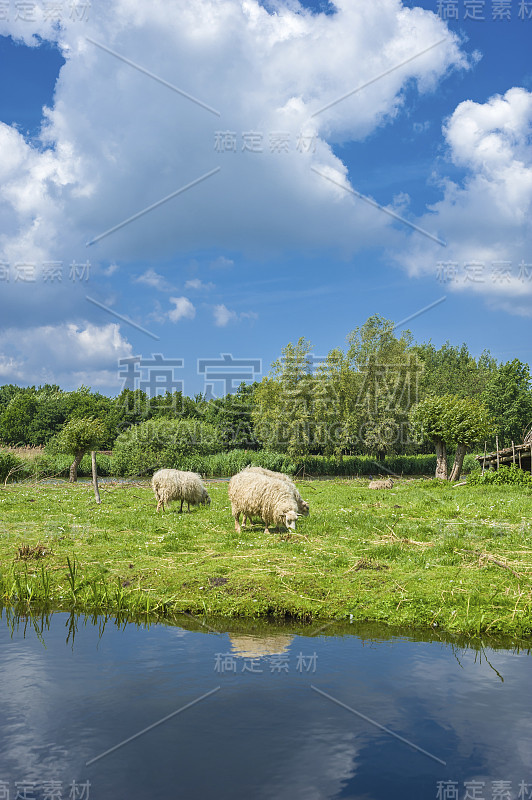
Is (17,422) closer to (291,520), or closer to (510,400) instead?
(510,400)

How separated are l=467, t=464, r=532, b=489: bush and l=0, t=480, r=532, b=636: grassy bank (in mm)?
12027

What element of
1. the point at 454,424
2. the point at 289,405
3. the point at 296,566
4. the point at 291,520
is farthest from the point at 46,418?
the point at 296,566

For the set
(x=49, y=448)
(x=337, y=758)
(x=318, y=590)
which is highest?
(x=49, y=448)

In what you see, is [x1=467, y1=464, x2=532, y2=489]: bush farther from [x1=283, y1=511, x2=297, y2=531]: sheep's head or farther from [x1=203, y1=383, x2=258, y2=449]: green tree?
[x1=203, y1=383, x2=258, y2=449]: green tree

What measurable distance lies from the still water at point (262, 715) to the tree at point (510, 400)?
2801 inches

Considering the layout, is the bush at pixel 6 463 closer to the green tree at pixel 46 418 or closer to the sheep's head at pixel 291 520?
the sheep's head at pixel 291 520

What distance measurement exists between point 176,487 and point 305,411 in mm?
34423

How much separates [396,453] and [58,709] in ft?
216

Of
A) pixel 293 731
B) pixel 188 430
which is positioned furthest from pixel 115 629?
pixel 188 430

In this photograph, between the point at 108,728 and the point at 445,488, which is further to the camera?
the point at 445,488

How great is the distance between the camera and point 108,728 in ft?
23.6

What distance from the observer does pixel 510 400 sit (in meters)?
76.4

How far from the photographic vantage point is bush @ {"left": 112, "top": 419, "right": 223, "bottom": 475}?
46688 mm

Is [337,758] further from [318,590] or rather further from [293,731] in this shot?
[318,590]
